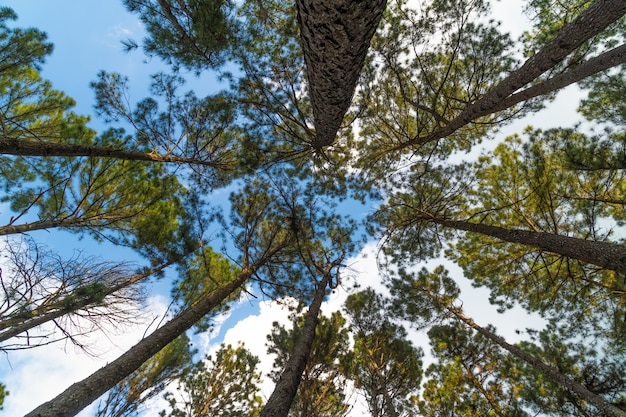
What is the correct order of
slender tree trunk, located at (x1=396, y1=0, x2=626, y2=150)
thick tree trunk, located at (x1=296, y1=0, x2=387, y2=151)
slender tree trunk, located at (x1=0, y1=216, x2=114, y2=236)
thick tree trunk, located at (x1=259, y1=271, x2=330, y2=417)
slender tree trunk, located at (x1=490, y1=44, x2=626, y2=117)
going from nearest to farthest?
thick tree trunk, located at (x1=296, y1=0, x2=387, y2=151), slender tree trunk, located at (x1=396, y1=0, x2=626, y2=150), slender tree trunk, located at (x1=490, y1=44, x2=626, y2=117), thick tree trunk, located at (x1=259, y1=271, x2=330, y2=417), slender tree trunk, located at (x1=0, y1=216, x2=114, y2=236)

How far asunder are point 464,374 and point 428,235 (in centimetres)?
413

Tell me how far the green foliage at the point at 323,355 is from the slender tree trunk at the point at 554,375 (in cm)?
371

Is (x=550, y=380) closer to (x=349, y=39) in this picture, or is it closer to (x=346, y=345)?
(x=346, y=345)

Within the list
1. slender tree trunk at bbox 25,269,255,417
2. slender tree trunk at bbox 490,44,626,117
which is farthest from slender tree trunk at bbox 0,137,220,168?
slender tree trunk at bbox 490,44,626,117

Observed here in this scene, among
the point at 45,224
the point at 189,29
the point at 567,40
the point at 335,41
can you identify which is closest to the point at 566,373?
the point at 567,40

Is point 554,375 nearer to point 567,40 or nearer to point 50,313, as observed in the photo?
point 567,40

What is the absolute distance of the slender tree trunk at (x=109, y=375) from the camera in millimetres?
2729

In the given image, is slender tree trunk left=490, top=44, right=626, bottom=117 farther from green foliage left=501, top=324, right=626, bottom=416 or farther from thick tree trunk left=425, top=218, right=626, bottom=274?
green foliage left=501, top=324, right=626, bottom=416

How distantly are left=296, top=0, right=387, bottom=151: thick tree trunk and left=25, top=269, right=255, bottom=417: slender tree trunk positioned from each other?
14.3 ft

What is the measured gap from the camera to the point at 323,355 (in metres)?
6.77

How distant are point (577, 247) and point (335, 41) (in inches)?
178

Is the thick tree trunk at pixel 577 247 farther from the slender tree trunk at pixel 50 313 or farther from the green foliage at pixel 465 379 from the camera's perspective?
the slender tree trunk at pixel 50 313

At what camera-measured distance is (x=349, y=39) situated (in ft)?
7.94

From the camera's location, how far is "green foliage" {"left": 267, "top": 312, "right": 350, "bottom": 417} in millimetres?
6238
